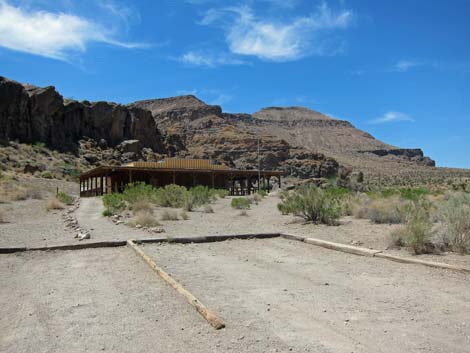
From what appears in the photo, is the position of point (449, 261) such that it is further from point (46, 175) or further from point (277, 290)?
point (46, 175)

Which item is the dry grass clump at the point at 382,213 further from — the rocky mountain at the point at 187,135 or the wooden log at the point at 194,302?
the rocky mountain at the point at 187,135

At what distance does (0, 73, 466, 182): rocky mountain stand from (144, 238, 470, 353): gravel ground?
4171 centimetres

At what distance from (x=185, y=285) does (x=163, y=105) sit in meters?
148

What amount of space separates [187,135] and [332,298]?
4219 inches

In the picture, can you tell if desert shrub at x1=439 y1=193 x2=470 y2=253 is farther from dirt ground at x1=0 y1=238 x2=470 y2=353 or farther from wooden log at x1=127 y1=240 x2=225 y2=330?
wooden log at x1=127 y1=240 x2=225 y2=330

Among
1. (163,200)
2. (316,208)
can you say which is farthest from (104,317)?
(163,200)

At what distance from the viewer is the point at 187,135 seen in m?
111

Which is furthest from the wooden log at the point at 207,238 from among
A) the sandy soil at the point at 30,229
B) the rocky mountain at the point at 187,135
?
the rocky mountain at the point at 187,135

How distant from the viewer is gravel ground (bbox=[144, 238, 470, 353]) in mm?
3854

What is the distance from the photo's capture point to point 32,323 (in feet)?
14.4

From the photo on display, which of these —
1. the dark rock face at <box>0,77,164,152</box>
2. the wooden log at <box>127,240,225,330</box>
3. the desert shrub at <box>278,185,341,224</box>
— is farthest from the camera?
the dark rock face at <box>0,77,164,152</box>

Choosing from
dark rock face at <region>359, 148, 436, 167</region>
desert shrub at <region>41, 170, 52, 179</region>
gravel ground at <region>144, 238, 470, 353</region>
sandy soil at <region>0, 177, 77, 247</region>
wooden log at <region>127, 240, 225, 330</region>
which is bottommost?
sandy soil at <region>0, 177, 77, 247</region>

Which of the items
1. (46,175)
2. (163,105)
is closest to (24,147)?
(46,175)

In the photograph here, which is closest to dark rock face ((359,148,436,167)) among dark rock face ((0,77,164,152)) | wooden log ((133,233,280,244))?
dark rock face ((0,77,164,152))
